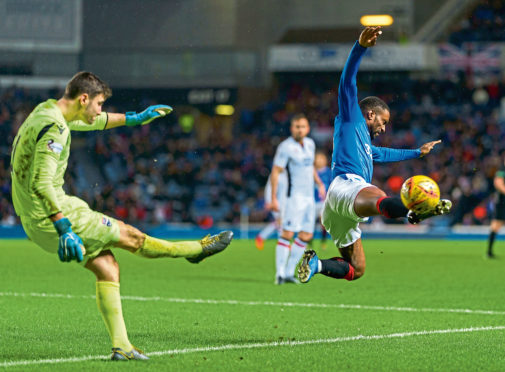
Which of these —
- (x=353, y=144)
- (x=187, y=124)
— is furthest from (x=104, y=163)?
(x=353, y=144)

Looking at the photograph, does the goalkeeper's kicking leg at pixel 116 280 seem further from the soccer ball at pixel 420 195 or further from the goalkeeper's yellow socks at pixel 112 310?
the soccer ball at pixel 420 195

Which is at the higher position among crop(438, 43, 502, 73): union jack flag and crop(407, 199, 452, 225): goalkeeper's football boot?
crop(438, 43, 502, 73): union jack flag

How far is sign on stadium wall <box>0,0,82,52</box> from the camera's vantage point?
3641 cm

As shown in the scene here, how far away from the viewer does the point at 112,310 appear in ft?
21.1

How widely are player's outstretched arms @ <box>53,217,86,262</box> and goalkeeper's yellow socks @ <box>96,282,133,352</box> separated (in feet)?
1.71

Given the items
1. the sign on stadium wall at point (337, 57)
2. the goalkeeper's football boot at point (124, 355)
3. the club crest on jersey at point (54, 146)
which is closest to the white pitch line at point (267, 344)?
the goalkeeper's football boot at point (124, 355)

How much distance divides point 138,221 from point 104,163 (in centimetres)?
671

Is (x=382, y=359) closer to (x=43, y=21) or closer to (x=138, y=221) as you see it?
(x=138, y=221)

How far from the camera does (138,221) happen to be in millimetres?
28922

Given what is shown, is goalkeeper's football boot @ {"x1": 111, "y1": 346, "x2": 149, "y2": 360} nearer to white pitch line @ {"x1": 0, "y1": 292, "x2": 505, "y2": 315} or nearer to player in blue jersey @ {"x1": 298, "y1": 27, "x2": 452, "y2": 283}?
player in blue jersey @ {"x1": 298, "y1": 27, "x2": 452, "y2": 283}

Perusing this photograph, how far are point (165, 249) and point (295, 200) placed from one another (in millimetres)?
6780

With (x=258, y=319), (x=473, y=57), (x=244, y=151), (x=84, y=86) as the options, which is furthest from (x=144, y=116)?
(x=473, y=57)

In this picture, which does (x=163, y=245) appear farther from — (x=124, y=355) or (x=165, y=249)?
(x=124, y=355)

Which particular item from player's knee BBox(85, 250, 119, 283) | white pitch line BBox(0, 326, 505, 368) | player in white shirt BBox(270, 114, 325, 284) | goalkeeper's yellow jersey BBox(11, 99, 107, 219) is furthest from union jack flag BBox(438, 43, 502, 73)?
goalkeeper's yellow jersey BBox(11, 99, 107, 219)
